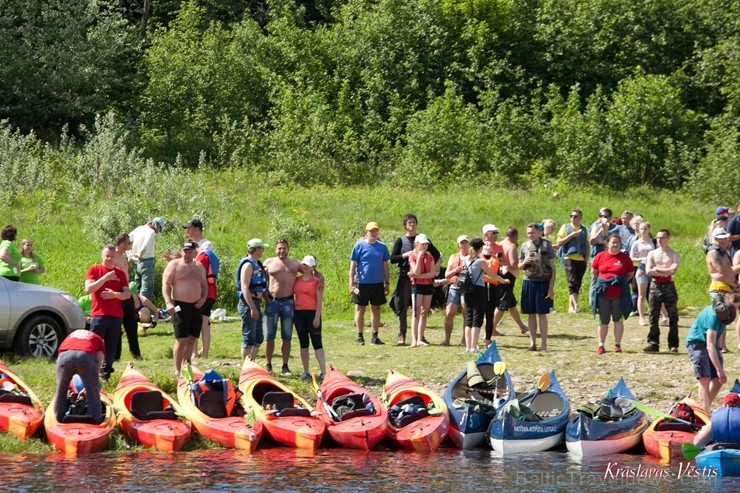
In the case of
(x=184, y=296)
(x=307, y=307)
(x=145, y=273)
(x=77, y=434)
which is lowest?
(x=77, y=434)

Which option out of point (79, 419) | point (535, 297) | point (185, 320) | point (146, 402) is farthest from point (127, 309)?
point (535, 297)

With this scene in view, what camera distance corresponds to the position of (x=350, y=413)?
44.5 ft

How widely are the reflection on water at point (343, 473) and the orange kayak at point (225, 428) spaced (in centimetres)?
15

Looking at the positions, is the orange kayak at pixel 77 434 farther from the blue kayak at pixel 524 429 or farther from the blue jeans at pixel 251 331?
the blue kayak at pixel 524 429

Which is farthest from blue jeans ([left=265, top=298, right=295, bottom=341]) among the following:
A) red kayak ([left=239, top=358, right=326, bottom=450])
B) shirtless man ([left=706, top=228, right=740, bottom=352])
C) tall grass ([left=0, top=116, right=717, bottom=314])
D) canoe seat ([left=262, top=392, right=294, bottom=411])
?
tall grass ([left=0, top=116, right=717, bottom=314])

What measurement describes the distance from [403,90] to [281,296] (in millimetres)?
25890

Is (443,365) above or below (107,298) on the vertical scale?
below

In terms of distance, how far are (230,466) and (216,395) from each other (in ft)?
5.29

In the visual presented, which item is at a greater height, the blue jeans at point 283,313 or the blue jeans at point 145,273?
the blue jeans at point 145,273

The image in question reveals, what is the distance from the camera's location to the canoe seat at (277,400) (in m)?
13.8

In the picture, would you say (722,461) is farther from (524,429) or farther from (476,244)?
(476,244)

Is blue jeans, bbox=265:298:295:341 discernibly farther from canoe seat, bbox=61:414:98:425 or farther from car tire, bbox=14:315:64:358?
car tire, bbox=14:315:64:358

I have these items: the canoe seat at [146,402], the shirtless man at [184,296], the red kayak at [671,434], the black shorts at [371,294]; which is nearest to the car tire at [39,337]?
the shirtless man at [184,296]

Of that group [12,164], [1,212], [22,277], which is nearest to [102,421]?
[22,277]
